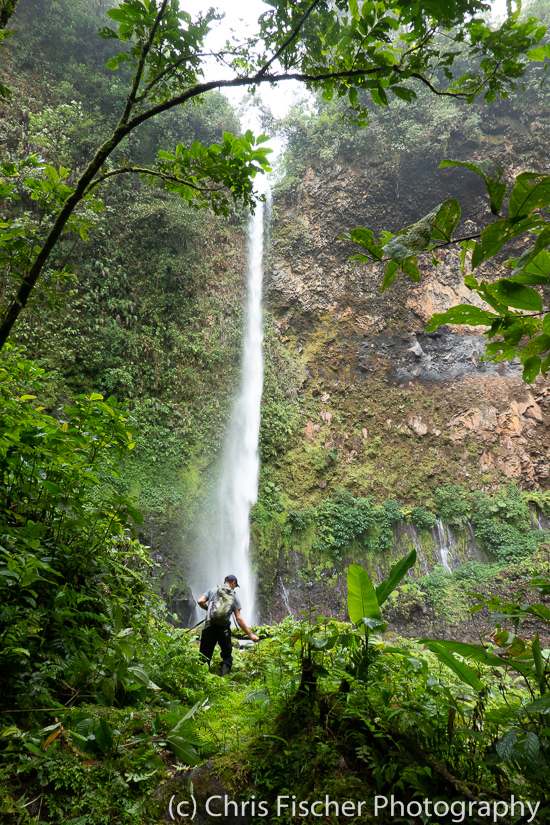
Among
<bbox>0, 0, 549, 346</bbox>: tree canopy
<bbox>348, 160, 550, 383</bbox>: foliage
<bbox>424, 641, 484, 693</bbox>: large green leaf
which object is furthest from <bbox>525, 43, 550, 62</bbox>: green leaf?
<bbox>424, 641, 484, 693</bbox>: large green leaf

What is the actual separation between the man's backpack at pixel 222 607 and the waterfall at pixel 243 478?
18.0 feet

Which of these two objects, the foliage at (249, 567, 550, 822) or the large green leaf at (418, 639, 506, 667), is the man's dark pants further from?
the large green leaf at (418, 639, 506, 667)

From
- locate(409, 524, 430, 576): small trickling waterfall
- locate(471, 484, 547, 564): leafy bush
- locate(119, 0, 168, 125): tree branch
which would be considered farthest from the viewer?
locate(409, 524, 430, 576): small trickling waterfall

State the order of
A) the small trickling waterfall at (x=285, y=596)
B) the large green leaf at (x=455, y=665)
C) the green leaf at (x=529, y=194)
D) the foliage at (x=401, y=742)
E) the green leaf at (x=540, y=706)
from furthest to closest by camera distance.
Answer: the small trickling waterfall at (x=285, y=596)
the large green leaf at (x=455, y=665)
the foliage at (x=401, y=742)
the green leaf at (x=540, y=706)
the green leaf at (x=529, y=194)

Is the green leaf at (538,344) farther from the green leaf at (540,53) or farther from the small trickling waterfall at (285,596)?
the small trickling waterfall at (285,596)

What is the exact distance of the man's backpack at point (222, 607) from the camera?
3.29 metres

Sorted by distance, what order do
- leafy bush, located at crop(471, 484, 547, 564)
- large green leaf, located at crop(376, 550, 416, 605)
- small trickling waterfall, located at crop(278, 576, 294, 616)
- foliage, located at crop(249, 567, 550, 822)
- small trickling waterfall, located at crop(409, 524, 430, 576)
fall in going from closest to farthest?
foliage, located at crop(249, 567, 550, 822), large green leaf, located at crop(376, 550, 416, 605), small trickling waterfall, located at crop(278, 576, 294, 616), leafy bush, located at crop(471, 484, 547, 564), small trickling waterfall, located at crop(409, 524, 430, 576)

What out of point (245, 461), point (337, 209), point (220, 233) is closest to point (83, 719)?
point (245, 461)

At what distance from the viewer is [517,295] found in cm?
81

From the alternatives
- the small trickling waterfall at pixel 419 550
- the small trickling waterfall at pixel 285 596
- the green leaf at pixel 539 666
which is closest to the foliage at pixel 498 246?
the green leaf at pixel 539 666

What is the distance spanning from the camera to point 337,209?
519 inches

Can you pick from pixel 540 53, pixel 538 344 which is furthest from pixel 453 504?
pixel 540 53

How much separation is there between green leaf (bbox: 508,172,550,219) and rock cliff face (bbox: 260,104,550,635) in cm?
964

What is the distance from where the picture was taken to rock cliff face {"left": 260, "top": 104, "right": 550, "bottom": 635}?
10.7 meters
